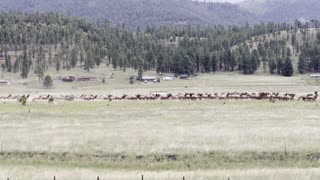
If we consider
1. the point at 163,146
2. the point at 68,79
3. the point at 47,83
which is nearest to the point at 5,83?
the point at 47,83

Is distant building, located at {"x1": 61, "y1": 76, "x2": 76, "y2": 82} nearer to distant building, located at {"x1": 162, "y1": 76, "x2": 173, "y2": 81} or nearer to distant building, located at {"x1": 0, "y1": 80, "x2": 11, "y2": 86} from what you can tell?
distant building, located at {"x1": 0, "y1": 80, "x2": 11, "y2": 86}

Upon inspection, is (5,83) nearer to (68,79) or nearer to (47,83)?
(47,83)

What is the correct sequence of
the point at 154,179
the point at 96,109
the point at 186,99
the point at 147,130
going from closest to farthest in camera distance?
the point at 154,179 < the point at 147,130 < the point at 96,109 < the point at 186,99

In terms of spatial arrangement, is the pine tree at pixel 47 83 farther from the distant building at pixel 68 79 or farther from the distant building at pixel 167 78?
the distant building at pixel 167 78

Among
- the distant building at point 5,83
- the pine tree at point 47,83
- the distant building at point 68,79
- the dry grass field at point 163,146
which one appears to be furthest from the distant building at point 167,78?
the dry grass field at point 163,146

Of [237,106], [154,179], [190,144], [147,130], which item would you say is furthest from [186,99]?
[154,179]

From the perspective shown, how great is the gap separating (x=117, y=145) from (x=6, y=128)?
A: 1704 cm

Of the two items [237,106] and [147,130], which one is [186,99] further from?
[147,130]

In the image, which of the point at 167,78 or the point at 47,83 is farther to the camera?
the point at 167,78

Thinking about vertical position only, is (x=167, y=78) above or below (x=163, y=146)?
above

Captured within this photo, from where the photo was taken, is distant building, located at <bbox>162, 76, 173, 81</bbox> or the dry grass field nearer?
the dry grass field

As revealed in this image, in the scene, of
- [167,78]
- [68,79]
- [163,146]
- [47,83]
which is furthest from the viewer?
[167,78]

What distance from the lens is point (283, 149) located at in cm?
4053

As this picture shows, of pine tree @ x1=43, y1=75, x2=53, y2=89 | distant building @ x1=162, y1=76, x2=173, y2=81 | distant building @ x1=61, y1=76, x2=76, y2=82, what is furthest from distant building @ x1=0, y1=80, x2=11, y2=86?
distant building @ x1=162, y1=76, x2=173, y2=81
